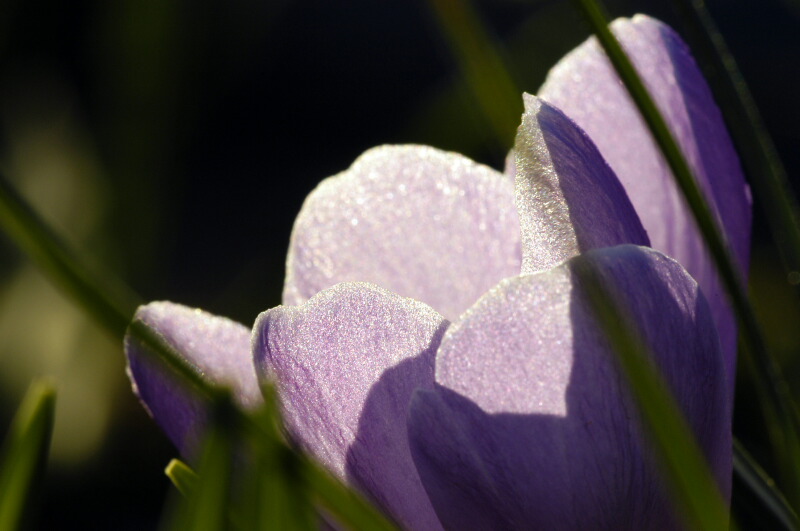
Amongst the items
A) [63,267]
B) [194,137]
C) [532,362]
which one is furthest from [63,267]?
[194,137]

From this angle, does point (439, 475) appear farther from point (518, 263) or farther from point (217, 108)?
point (217, 108)

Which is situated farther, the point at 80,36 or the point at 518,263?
the point at 80,36

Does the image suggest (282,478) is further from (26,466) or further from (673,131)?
(673,131)

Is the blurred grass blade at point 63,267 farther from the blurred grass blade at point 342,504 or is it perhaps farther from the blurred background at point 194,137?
the blurred background at point 194,137

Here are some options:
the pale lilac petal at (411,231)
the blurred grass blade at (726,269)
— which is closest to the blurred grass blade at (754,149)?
the blurred grass blade at (726,269)

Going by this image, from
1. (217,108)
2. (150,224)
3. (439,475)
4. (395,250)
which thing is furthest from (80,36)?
(439,475)

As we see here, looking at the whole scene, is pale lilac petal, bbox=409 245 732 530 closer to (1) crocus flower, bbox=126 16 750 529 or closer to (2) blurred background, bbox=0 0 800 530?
(1) crocus flower, bbox=126 16 750 529

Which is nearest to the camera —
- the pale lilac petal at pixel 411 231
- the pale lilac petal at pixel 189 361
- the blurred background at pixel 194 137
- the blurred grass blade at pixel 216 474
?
the blurred grass blade at pixel 216 474
